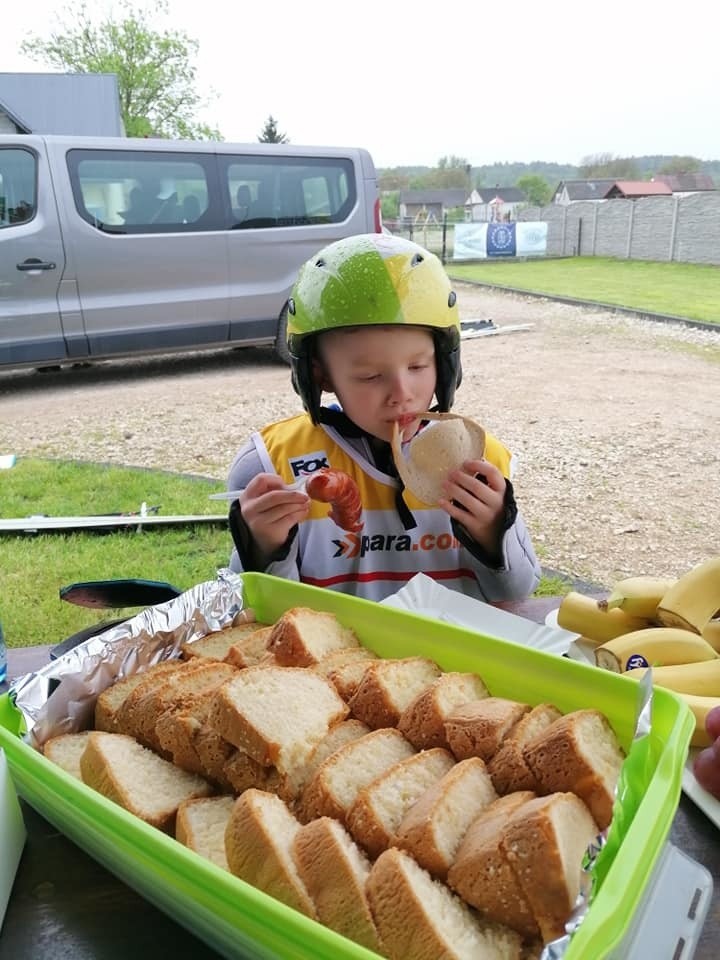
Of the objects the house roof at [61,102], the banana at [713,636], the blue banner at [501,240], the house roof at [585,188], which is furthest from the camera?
the house roof at [585,188]

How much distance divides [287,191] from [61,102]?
20799mm

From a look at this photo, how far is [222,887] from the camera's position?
82cm

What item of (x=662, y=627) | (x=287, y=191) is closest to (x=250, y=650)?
(x=662, y=627)

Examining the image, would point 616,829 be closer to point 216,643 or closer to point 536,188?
point 216,643

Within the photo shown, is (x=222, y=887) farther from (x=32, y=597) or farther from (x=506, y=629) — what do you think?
(x=32, y=597)

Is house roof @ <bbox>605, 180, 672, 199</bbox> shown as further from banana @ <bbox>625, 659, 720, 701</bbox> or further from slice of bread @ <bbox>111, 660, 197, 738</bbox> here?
slice of bread @ <bbox>111, 660, 197, 738</bbox>

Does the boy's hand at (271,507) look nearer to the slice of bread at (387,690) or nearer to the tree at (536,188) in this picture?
the slice of bread at (387,690)

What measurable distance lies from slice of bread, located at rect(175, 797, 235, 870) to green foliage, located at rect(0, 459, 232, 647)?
286 centimetres

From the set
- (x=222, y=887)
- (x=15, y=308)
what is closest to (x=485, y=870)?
(x=222, y=887)

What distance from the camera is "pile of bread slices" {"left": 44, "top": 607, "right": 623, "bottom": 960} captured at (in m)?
0.85

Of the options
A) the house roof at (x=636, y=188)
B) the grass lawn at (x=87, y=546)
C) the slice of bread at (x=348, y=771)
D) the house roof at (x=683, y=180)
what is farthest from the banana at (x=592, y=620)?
the house roof at (x=683, y=180)

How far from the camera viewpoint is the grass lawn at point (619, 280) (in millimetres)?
15866

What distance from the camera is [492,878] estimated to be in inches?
34.3

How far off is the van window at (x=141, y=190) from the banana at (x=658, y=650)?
852cm
